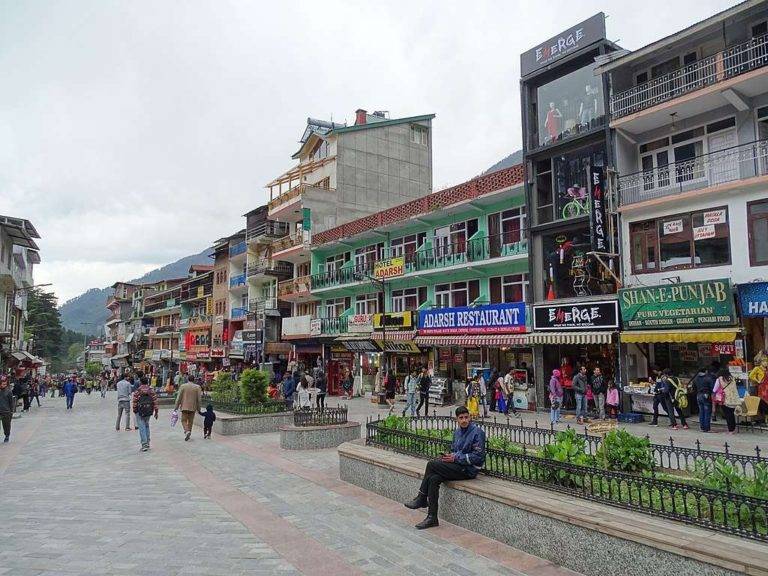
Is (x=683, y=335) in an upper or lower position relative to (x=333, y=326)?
lower

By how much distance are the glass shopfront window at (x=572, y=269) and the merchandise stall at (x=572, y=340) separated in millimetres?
975

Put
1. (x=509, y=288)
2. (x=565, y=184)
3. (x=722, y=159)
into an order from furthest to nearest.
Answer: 1. (x=509, y=288)
2. (x=565, y=184)
3. (x=722, y=159)

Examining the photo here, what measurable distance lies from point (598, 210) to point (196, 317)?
50.3 metres

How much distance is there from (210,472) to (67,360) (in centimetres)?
17864

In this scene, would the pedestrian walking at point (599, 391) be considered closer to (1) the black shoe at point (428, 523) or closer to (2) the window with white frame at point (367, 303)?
(1) the black shoe at point (428, 523)

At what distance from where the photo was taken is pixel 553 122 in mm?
22359


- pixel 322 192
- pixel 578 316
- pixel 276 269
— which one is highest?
pixel 322 192

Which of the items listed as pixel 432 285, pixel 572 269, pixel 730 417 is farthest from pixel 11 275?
pixel 730 417

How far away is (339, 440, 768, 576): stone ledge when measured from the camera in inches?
173

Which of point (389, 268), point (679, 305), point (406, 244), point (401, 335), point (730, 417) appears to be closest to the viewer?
point (730, 417)

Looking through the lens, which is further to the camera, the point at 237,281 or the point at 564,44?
the point at 237,281

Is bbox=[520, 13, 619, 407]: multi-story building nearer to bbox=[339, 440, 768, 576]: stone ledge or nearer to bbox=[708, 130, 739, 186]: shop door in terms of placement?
bbox=[708, 130, 739, 186]: shop door

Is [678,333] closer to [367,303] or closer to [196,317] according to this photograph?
[367,303]

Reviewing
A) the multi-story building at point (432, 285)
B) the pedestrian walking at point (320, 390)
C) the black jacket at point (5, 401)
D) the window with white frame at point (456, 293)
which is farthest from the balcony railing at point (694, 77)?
the black jacket at point (5, 401)
